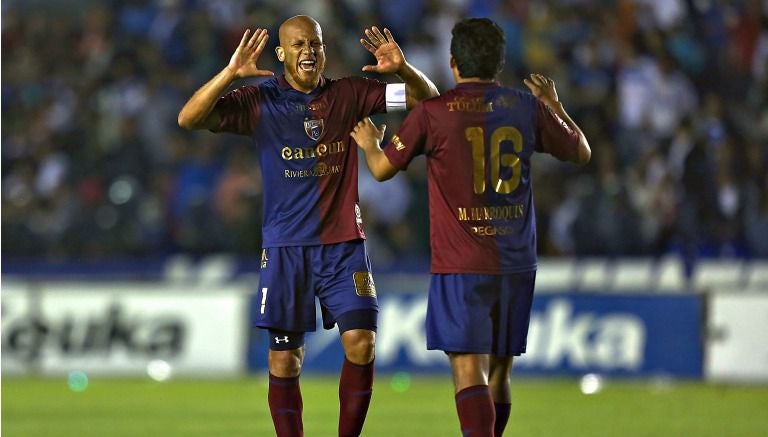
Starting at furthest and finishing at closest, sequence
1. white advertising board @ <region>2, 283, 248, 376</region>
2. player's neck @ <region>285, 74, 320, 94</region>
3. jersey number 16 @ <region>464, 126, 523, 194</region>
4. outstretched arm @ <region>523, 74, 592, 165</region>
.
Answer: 1. white advertising board @ <region>2, 283, 248, 376</region>
2. player's neck @ <region>285, 74, 320, 94</region>
3. outstretched arm @ <region>523, 74, 592, 165</region>
4. jersey number 16 @ <region>464, 126, 523, 194</region>

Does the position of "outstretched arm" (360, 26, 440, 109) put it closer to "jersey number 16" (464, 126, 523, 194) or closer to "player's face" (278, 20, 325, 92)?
"player's face" (278, 20, 325, 92)

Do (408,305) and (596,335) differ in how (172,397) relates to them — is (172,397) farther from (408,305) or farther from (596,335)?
(596,335)

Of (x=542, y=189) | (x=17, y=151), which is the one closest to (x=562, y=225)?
(x=542, y=189)

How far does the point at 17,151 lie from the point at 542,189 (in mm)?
6623

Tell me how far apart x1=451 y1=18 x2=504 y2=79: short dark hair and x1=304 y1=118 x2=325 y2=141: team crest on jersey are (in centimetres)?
108

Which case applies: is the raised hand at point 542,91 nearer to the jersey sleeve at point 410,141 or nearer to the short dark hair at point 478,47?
the short dark hair at point 478,47

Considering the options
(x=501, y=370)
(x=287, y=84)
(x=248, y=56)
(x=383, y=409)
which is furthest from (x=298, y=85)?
(x=383, y=409)

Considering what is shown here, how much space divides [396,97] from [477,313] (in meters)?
1.48

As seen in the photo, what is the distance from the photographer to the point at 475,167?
7.73m

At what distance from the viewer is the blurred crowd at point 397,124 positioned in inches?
643

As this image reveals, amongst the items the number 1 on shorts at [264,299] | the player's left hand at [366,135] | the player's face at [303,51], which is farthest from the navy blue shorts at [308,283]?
the player's face at [303,51]

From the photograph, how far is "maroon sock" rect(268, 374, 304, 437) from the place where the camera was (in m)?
8.59

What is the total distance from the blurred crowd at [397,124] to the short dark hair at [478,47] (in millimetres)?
8536

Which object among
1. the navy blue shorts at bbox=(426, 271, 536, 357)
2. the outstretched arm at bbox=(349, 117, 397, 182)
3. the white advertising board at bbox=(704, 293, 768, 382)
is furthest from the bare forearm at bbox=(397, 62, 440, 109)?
the white advertising board at bbox=(704, 293, 768, 382)
